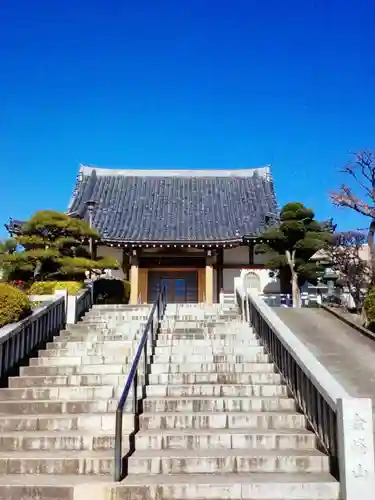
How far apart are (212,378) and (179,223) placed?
1603cm

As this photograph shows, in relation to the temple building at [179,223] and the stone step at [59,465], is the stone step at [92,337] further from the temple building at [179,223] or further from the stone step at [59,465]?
the temple building at [179,223]

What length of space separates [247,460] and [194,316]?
22.0ft

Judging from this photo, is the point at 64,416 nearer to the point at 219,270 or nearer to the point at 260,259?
the point at 219,270

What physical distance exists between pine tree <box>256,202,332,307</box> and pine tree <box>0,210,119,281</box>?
21.9 feet

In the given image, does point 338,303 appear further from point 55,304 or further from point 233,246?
point 55,304

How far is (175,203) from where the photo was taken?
2567 centimetres

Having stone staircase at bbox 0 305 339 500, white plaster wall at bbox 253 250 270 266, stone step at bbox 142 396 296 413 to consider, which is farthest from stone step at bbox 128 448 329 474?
white plaster wall at bbox 253 250 270 266

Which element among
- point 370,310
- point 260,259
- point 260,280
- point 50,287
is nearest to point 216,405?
point 370,310

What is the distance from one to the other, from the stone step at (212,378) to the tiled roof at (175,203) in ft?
42.1

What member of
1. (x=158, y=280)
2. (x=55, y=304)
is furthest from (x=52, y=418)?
(x=158, y=280)

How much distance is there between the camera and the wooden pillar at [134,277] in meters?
19.7

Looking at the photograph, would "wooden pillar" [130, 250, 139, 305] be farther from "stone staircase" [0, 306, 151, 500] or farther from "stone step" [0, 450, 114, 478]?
"stone step" [0, 450, 114, 478]

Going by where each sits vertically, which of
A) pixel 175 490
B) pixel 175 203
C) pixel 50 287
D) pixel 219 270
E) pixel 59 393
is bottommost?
pixel 175 490

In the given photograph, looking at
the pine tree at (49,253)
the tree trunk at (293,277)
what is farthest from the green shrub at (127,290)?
the tree trunk at (293,277)
